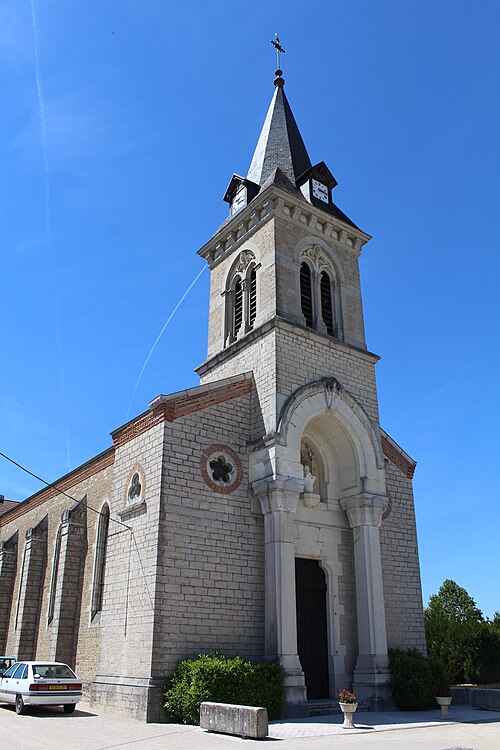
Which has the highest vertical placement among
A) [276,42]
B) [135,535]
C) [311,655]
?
[276,42]

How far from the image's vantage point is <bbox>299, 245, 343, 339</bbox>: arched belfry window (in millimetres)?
19141

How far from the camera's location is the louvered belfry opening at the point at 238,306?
19969 mm

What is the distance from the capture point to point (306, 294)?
19.4 metres

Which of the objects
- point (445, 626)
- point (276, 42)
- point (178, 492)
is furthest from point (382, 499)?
point (276, 42)

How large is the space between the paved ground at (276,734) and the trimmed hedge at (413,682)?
2.12 ft

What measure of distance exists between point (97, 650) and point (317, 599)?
19.6 ft

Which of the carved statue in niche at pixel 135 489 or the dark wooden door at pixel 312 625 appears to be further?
the carved statue in niche at pixel 135 489

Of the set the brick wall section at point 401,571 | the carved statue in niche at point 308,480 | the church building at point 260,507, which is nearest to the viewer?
the church building at point 260,507

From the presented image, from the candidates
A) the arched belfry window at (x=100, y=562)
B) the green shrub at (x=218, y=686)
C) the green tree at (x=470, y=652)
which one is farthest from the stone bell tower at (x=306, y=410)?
the green tree at (x=470, y=652)

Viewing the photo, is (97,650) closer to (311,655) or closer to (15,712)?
(15,712)

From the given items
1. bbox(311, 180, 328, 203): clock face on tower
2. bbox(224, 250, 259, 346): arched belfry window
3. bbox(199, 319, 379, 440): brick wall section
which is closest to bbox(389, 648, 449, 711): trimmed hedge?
bbox(199, 319, 379, 440): brick wall section

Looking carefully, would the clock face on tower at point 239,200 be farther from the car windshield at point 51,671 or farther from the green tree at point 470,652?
the green tree at point 470,652

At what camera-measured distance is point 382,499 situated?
55.9ft

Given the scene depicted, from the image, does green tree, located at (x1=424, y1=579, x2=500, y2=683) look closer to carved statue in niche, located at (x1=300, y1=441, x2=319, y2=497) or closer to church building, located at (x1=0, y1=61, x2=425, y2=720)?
church building, located at (x1=0, y1=61, x2=425, y2=720)
